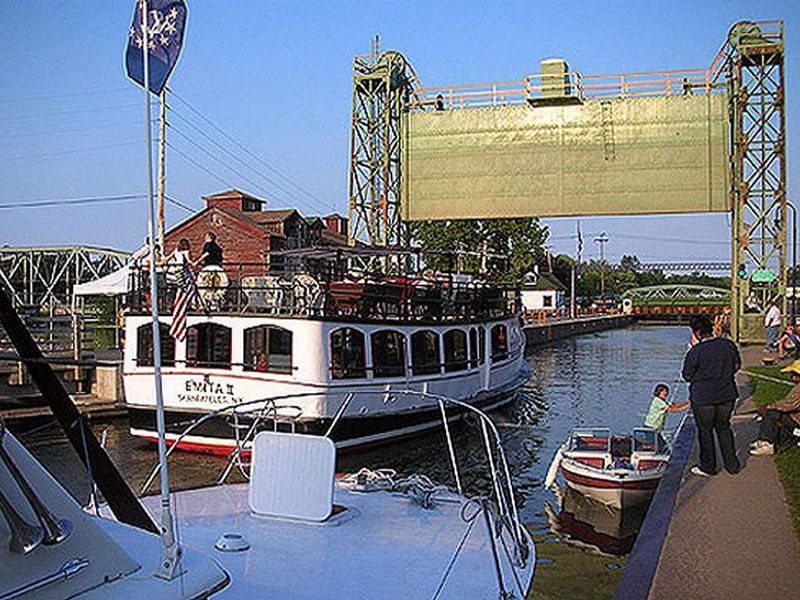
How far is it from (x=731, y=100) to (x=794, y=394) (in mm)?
20950

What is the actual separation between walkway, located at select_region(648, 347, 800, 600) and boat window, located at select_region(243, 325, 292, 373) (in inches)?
321

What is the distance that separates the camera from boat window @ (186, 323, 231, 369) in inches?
650

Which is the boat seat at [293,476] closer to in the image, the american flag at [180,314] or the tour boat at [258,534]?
the tour boat at [258,534]

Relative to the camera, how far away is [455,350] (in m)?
20.0

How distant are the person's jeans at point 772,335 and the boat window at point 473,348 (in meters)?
12.2

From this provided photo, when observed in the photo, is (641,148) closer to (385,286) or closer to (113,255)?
(385,286)

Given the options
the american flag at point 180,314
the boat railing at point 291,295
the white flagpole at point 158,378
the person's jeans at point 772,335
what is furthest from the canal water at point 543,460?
the white flagpole at point 158,378

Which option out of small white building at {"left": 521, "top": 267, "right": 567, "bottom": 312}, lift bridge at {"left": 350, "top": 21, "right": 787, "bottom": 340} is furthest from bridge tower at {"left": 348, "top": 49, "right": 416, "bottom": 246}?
small white building at {"left": 521, "top": 267, "right": 567, "bottom": 312}

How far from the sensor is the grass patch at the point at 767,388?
15.9 metres

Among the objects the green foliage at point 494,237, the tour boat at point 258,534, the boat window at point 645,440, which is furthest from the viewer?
the green foliage at point 494,237

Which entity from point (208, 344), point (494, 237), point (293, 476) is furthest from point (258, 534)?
point (494, 237)

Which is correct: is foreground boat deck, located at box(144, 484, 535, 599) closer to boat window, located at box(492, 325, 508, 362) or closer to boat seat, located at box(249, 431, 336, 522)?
boat seat, located at box(249, 431, 336, 522)

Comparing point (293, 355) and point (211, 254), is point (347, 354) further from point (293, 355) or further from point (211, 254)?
point (211, 254)

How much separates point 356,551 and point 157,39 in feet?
11.4
